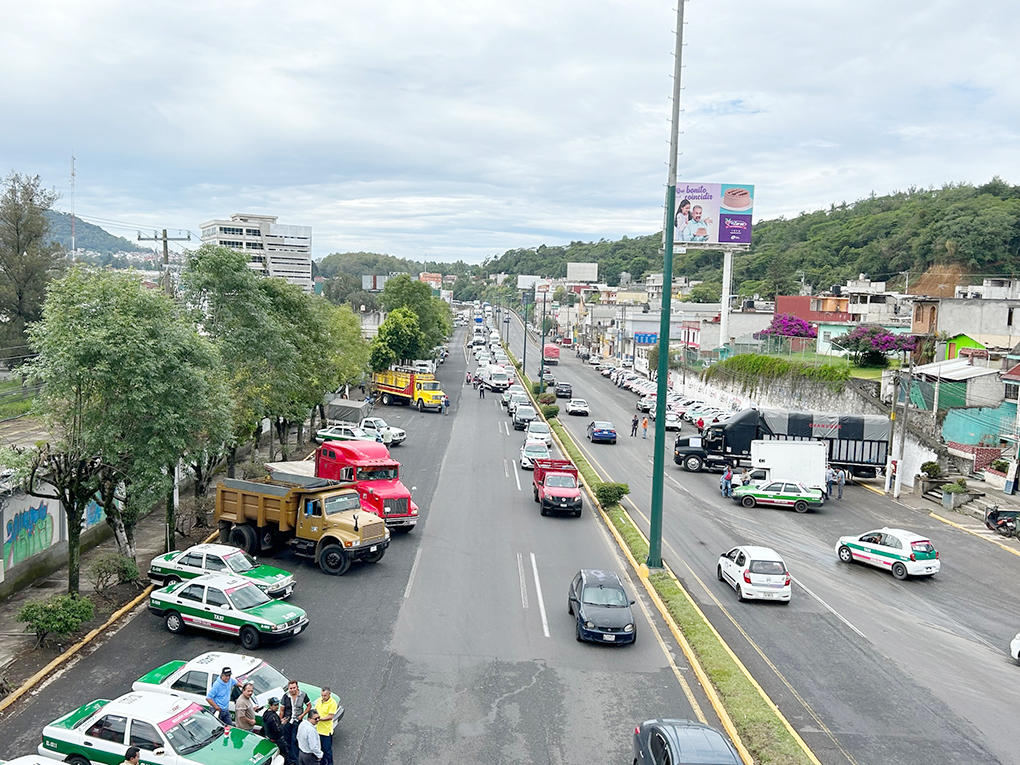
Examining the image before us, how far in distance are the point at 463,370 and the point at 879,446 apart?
193ft

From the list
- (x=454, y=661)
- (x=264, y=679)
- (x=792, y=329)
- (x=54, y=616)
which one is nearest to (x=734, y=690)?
(x=454, y=661)

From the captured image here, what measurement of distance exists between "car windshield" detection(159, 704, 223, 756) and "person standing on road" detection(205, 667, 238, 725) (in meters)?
0.57

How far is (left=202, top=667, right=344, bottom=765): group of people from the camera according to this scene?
11305 mm

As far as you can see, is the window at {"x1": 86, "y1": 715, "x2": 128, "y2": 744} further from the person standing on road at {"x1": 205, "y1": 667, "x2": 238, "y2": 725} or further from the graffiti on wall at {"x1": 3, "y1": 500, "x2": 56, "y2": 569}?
the graffiti on wall at {"x1": 3, "y1": 500, "x2": 56, "y2": 569}

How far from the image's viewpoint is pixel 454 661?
52.5 ft

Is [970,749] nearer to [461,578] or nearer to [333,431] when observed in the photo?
[461,578]

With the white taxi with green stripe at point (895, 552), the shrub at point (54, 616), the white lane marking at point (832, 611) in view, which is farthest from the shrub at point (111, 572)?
the white taxi with green stripe at point (895, 552)

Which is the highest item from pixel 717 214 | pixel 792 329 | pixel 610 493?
pixel 717 214

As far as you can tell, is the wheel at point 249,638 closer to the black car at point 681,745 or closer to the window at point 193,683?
the window at point 193,683

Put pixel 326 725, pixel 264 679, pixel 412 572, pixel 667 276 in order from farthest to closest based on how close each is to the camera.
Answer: pixel 412 572 < pixel 667 276 < pixel 264 679 < pixel 326 725

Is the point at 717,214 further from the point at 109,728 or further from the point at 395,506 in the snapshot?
the point at 109,728

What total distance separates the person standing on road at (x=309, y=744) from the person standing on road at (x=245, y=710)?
1.43 m

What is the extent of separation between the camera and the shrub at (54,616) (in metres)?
15.8

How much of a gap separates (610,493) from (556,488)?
2.41 metres
